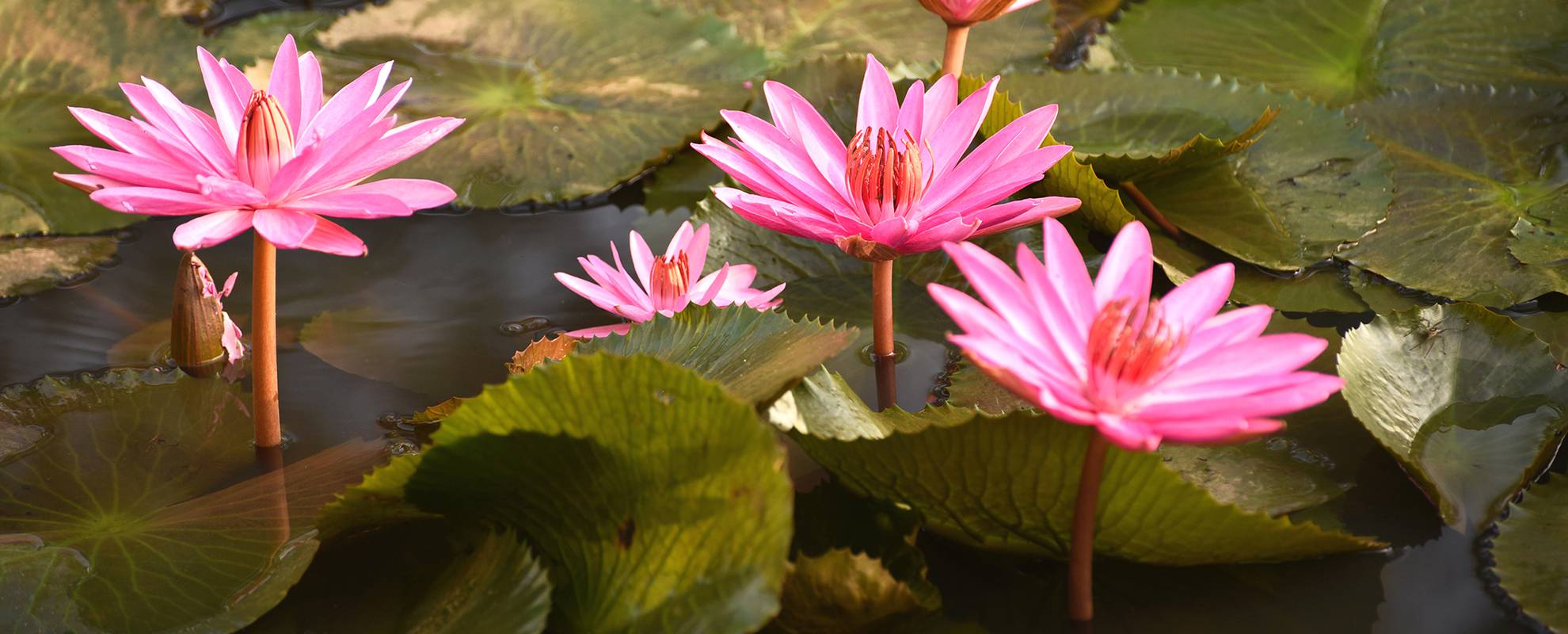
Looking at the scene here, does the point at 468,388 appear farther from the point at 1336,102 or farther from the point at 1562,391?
the point at 1336,102

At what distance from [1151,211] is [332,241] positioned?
1.29m

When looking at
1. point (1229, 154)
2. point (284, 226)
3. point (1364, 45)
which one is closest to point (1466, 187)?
point (1229, 154)

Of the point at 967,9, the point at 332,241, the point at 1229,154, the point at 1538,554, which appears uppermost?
the point at 967,9

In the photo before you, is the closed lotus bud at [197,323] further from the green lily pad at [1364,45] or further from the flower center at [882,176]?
the green lily pad at [1364,45]

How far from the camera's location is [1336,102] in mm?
2316

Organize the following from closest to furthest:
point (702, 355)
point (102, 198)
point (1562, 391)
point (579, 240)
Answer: point (102, 198) < point (702, 355) < point (1562, 391) < point (579, 240)

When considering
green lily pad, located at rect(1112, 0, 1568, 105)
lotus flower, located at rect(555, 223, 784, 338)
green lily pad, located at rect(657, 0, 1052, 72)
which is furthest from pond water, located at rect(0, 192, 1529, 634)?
green lily pad, located at rect(1112, 0, 1568, 105)

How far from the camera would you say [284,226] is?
1124mm

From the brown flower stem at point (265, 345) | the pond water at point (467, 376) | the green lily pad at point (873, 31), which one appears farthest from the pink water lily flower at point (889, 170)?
the green lily pad at point (873, 31)

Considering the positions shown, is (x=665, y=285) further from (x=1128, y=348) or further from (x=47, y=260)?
(x=47, y=260)

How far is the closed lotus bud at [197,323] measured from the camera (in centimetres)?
158

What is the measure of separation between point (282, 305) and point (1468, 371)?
5.60 ft

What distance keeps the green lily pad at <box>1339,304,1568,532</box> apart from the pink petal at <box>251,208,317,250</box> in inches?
46.1

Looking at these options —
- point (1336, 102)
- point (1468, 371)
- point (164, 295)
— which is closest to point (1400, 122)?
point (1336, 102)
